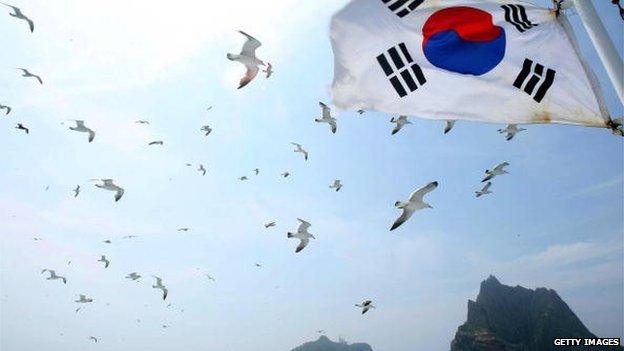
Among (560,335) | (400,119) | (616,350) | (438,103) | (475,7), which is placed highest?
(475,7)

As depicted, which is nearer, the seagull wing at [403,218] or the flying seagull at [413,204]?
the seagull wing at [403,218]

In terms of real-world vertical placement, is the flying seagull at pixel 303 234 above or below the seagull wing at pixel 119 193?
below

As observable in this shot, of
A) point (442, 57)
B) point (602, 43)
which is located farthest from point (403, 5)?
point (602, 43)

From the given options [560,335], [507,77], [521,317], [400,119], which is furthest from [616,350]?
[507,77]

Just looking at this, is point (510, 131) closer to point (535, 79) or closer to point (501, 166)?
point (501, 166)

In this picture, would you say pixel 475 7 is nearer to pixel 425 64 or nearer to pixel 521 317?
pixel 425 64

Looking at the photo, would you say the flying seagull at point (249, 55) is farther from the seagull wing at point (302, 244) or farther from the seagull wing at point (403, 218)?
the seagull wing at point (302, 244)

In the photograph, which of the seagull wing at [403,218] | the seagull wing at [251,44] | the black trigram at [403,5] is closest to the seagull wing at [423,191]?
the seagull wing at [403,218]
